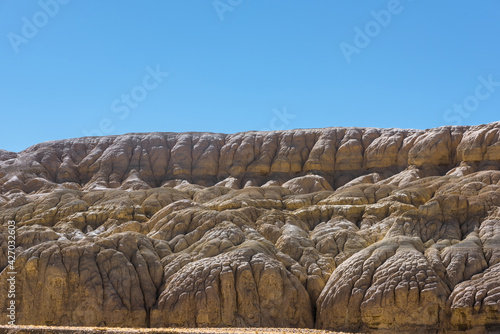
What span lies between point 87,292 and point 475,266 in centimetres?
2656

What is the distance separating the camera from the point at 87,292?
48.9 m

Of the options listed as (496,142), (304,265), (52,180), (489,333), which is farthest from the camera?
(52,180)

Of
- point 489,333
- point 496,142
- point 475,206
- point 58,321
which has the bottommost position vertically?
point 489,333

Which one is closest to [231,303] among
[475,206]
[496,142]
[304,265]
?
[304,265]

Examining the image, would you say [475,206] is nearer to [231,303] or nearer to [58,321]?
[231,303]

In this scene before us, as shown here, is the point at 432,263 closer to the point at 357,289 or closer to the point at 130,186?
the point at 357,289

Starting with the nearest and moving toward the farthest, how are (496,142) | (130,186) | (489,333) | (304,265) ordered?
(489,333) < (304,265) < (496,142) < (130,186)

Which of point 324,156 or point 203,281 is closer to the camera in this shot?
point 203,281

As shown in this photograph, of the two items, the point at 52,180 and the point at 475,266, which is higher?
the point at 52,180

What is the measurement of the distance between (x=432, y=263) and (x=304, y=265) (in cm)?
1020

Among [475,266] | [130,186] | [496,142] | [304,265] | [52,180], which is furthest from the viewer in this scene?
[52,180]

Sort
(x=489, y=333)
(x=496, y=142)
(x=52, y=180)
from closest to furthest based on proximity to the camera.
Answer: (x=489, y=333) < (x=496, y=142) < (x=52, y=180)

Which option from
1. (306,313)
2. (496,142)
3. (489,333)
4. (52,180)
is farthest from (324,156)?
(489,333)

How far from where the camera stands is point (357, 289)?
154 ft
